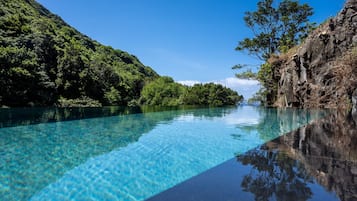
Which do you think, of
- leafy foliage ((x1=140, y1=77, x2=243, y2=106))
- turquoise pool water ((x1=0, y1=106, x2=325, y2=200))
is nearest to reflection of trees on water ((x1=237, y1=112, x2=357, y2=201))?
turquoise pool water ((x1=0, y1=106, x2=325, y2=200))

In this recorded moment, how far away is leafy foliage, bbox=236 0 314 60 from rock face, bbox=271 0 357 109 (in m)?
4.17

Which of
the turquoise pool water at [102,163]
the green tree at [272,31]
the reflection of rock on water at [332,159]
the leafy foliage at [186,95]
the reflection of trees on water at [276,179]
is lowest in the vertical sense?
the turquoise pool water at [102,163]

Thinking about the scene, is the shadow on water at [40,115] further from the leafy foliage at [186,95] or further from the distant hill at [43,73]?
the leafy foliage at [186,95]

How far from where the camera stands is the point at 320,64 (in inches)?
582

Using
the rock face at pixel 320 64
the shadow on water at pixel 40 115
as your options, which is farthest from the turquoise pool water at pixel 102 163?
the rock face at pixel 320 64

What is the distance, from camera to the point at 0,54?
19266 millimetres

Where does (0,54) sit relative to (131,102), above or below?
above

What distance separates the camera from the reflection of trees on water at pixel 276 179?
2154mm

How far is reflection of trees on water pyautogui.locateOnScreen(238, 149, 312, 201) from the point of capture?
84.8 inches

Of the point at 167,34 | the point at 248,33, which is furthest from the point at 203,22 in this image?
the point at 248,33

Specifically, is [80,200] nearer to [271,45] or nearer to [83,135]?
[83,135]

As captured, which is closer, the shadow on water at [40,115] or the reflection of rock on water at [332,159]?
the reflection of rock on water at [332,159]

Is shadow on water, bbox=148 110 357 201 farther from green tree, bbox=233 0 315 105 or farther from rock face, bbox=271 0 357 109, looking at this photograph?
green tree, bbox=233 0 315 105

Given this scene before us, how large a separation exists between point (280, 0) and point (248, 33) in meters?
4.04
